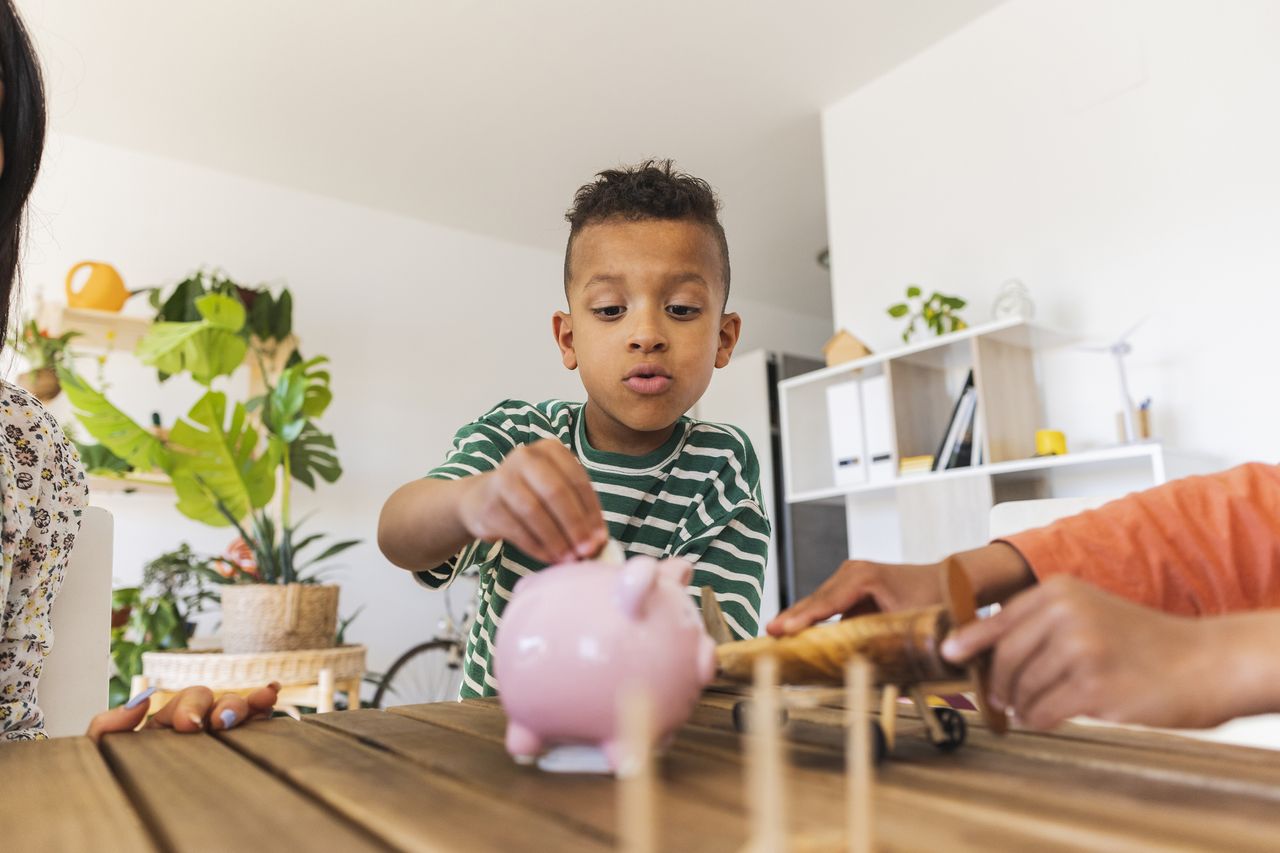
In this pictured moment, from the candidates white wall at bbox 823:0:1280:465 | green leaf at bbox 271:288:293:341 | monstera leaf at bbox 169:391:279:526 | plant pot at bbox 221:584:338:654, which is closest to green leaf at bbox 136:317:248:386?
monstera leaf at bbox 169:391:279:526

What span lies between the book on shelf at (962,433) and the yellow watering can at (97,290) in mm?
2945

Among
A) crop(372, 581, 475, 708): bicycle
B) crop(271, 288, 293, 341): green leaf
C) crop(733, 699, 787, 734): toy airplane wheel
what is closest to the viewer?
crop(733, 699, 787, 734): toy airplane wheel

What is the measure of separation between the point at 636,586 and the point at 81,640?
2.87ft

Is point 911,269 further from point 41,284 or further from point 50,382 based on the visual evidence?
point 41,284

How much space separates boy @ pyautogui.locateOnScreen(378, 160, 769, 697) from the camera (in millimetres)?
897

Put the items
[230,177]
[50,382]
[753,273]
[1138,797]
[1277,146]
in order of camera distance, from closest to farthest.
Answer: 1. [1138,797]
2. [1277,146]
3. [50,382]
4. [230,177]
5. [753,273]

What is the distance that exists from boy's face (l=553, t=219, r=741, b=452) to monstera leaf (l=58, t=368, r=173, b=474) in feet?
7.18

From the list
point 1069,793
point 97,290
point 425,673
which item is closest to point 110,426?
point 97,290

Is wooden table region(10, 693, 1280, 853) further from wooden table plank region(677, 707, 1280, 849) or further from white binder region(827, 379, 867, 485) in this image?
white binder region(827, 379, 867, 485)

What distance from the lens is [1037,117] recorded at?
2.78 m

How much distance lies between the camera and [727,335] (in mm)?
1136

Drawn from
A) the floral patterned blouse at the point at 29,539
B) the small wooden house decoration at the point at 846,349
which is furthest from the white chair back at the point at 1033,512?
the small wooden house decoration at the point at 846,349

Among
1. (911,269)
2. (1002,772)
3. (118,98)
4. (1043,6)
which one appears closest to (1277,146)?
(1043,6)

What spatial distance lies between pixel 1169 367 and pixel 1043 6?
4.15ft
